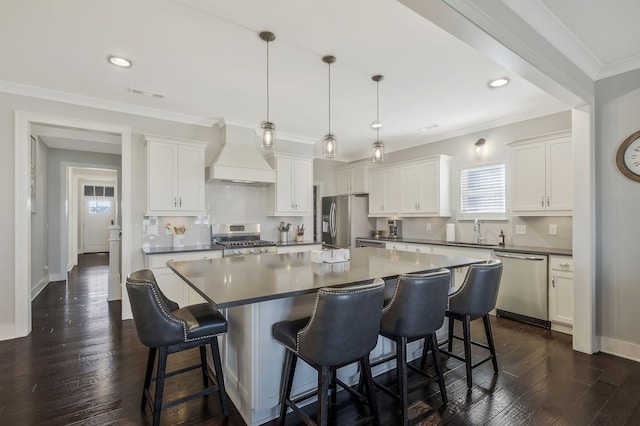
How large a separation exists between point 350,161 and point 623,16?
5.13 m

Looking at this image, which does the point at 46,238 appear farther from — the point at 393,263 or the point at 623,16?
the point at 623,16

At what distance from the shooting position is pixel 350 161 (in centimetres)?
711

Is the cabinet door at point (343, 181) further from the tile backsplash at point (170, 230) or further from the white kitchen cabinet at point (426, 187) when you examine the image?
the tile backsplash at point (170, 230)

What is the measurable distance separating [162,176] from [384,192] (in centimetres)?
376

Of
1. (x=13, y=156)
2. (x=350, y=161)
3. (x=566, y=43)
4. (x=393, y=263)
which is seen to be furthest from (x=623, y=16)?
(x=13, y=156)

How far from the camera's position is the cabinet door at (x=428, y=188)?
5.02 meters

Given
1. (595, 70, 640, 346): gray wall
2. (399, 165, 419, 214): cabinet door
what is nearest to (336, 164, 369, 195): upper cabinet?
(399, 165, 419, 214): cabinet door

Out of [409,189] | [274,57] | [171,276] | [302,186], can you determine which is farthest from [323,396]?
[409,189]

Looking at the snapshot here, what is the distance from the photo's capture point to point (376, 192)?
6102mm

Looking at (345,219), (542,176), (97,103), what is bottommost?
(345,219)

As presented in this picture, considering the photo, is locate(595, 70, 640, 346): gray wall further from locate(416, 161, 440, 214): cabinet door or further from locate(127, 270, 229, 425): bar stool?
locate(127, 270, 229, 425): bar stool

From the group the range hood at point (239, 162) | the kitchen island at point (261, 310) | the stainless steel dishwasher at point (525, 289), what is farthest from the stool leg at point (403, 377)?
the range hood at point (239, 162)

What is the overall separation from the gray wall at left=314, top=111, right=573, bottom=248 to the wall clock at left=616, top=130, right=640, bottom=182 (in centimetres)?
118

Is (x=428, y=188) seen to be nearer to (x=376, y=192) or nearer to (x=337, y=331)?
(x=376, y=192)
